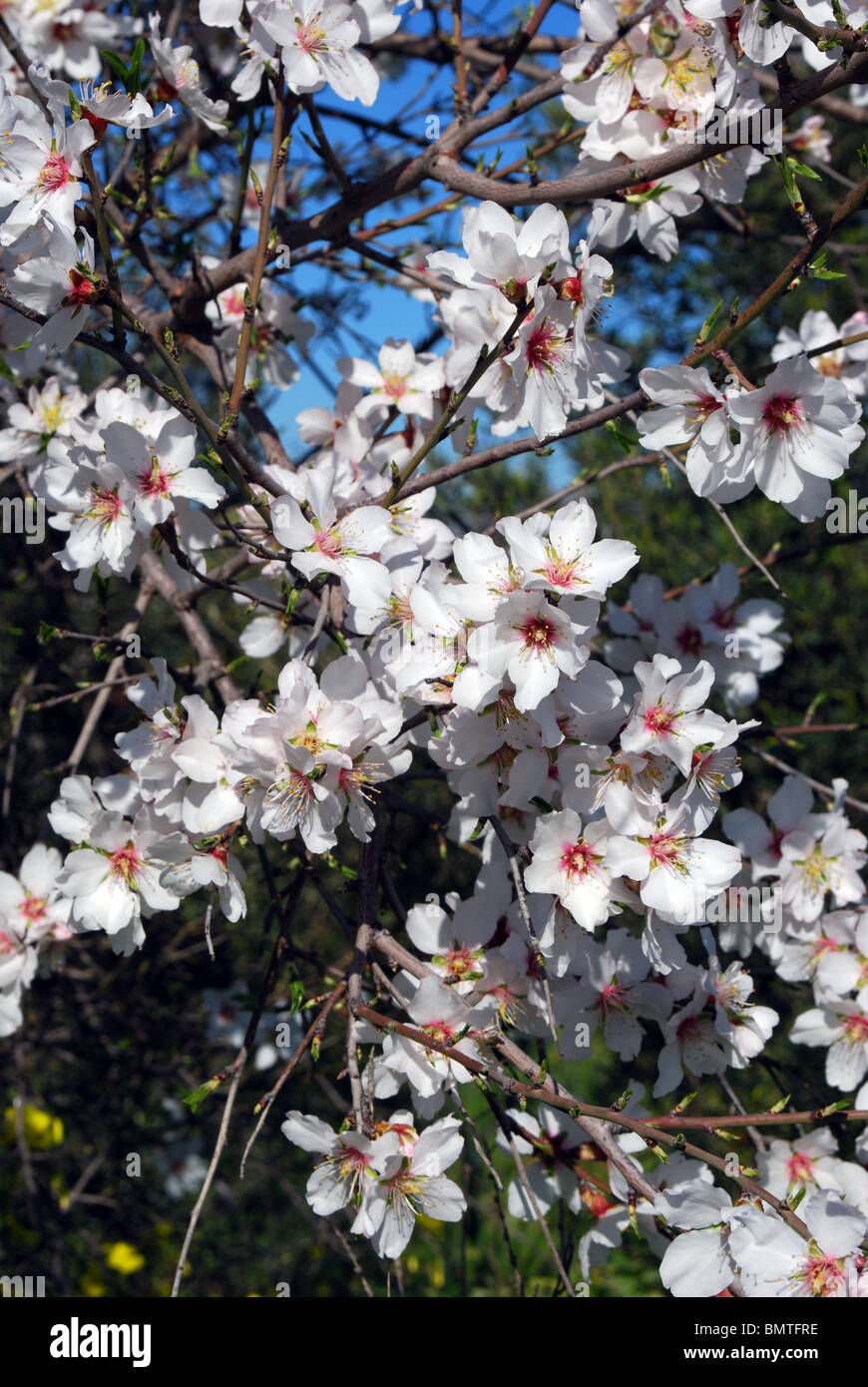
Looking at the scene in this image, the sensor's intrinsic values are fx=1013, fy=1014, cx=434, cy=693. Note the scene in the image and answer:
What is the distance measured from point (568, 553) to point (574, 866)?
0.47 meters

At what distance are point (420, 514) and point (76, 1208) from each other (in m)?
2.74

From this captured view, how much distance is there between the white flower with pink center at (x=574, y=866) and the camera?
1485 mm

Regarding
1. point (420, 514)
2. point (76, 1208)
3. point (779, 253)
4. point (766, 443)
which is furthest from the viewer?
point (779, 253)

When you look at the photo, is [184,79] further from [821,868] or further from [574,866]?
[821,868]

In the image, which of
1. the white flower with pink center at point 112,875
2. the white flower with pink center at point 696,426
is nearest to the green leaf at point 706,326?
the white flower with pink center at point 696,426

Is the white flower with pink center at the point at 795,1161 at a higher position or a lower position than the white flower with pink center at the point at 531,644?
lower

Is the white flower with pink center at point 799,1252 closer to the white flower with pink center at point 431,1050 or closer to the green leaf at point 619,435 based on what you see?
the white flower with pink center at point 431,1050

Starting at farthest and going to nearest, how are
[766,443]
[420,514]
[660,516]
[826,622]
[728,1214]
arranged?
[660,516], [826,622], [420,514], [766,443], [728,1214]

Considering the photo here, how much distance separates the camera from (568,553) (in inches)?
57.3

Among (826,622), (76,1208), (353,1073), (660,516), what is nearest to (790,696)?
(826,622)

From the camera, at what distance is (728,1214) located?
4.61ft

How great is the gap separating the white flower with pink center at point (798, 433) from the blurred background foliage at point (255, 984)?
0.75 metres
